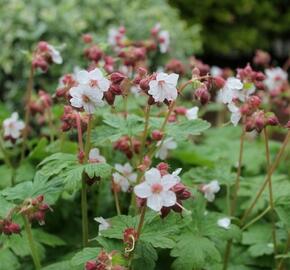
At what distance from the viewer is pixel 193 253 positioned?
1.67 m

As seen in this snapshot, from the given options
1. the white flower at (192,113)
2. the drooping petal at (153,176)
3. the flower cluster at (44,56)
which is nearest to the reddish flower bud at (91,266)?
the drooping petal at (153,176)

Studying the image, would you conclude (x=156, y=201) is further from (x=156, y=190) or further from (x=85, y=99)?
(x=85, y=99)

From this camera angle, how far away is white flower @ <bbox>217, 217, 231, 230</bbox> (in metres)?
1.84

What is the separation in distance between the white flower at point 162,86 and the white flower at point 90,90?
11cm

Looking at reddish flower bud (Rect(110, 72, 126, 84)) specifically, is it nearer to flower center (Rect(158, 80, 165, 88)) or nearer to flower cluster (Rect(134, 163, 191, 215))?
flower center (Rect(158, 80, 165, 88))

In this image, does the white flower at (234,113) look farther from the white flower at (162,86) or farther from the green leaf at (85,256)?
the green leaf at (85,256)

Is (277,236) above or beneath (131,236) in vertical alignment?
beneath

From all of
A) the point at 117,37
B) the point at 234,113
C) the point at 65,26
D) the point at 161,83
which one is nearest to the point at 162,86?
the point at 161,83

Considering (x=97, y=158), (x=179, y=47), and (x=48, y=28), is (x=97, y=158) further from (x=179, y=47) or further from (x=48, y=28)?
(x=179, y=47)

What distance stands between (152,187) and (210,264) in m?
0.47

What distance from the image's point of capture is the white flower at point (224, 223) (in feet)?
6.05

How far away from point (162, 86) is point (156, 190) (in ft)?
0.92

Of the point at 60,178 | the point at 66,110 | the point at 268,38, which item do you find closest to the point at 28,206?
the point at 60,178

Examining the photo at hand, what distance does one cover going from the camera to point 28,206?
1.53 meters
